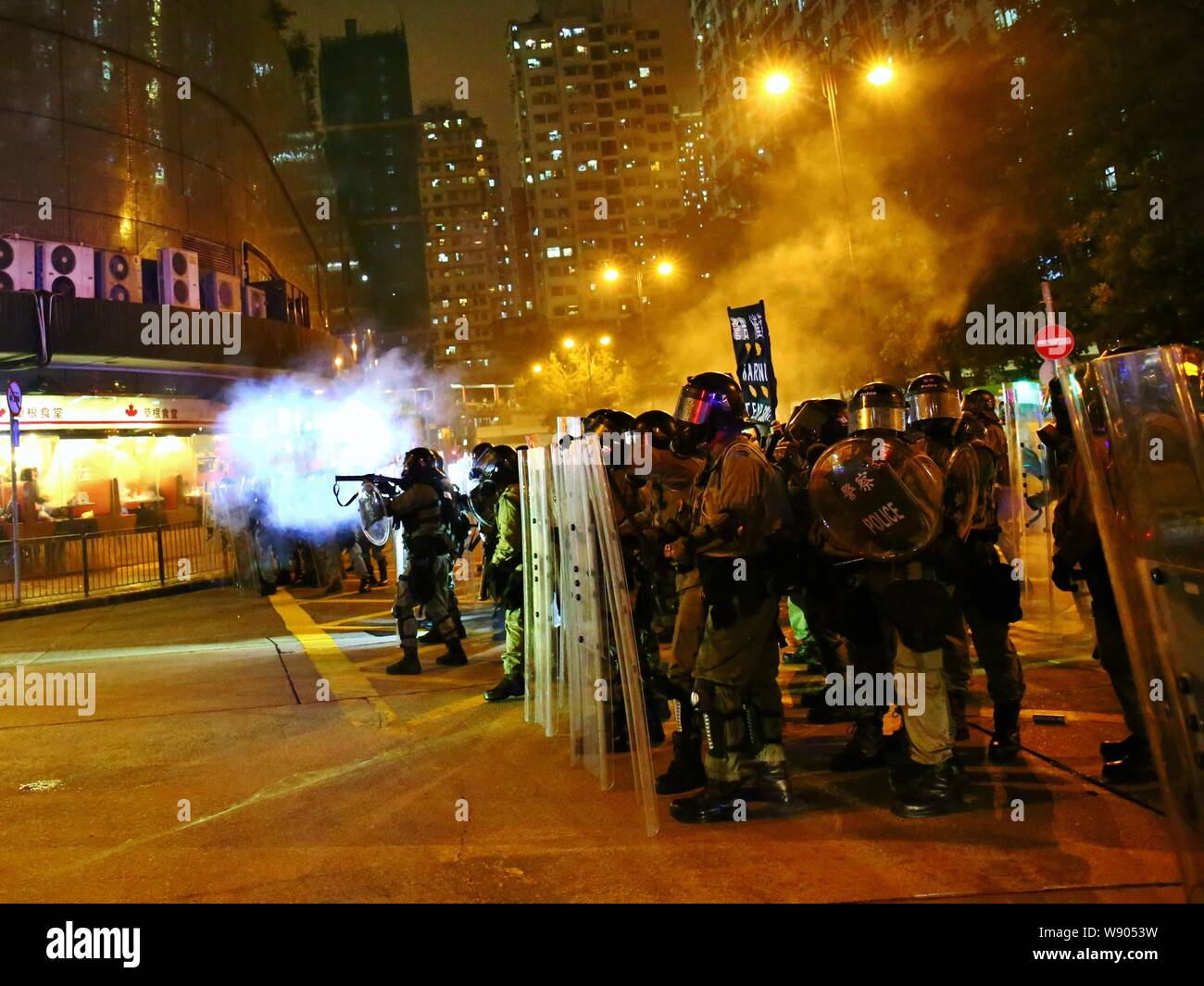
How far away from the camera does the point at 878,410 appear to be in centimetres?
424

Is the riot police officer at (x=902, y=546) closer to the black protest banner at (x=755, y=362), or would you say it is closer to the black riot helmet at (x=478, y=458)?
the black riot helmet at (x=478, y=458)

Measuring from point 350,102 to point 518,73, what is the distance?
1738 inches

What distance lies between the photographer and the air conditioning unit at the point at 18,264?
16.8 metres

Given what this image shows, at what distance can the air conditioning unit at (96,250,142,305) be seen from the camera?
717 inches

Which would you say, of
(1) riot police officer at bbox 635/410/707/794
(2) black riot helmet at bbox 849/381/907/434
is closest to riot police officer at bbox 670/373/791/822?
(1) riot police officer at bbox 635/410/707/794

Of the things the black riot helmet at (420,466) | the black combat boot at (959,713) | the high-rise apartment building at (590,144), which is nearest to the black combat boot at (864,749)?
the black combat boot at (959,713)

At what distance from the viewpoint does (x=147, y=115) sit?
20.9 meters

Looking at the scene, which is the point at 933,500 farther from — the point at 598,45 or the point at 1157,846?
the point at 598,45

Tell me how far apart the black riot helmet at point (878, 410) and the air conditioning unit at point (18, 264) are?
16977 millimetres

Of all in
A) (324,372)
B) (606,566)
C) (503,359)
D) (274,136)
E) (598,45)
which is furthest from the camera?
(598,45)

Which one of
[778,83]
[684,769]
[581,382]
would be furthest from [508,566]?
[581,382]

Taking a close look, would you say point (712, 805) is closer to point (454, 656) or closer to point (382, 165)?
point (454, 656)

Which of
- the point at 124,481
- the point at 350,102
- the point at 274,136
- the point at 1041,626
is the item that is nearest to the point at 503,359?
the point at 350,102

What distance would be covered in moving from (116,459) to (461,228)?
117 m
